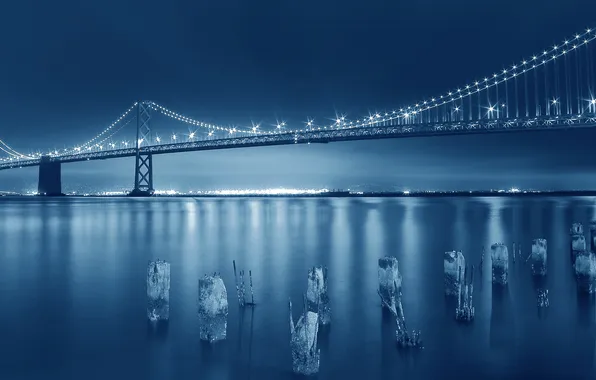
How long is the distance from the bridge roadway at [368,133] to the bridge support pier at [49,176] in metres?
0.63

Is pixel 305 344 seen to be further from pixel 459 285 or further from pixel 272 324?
pixel 459 285

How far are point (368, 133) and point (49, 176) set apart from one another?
31.6m

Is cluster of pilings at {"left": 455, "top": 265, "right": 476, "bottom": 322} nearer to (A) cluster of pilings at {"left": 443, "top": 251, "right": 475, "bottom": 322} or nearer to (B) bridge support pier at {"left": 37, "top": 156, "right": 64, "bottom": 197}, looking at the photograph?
(A) cluster of pilings at {"left": 443, "top": 251, "right": 475, "bottom": 322}

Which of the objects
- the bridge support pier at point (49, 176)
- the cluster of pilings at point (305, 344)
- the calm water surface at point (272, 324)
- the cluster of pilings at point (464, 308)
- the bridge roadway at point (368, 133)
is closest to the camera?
the cluster of pilings at point (305, 344)

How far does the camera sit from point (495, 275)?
26.0ft


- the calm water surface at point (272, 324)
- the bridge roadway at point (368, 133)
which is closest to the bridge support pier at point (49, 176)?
the bridge roadway at point (368, 133)

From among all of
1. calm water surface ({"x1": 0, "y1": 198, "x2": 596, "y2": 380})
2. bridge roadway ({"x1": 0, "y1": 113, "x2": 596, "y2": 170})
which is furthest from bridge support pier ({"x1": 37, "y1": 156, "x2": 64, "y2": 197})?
calm water surface ({"x1": 0, "y1": 198, "x2": 596, "y2": 380})

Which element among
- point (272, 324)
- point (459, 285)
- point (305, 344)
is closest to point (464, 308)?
point (459, 285)

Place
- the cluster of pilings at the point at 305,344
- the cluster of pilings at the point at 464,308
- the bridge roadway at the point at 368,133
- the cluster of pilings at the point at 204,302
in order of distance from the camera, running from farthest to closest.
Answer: the bridge roadway at the point at 368,133
the cluster of pilings at the point at 464,308
the cluster of pilings at the point at 204,302
the cluster of pilings at the point at 305,344

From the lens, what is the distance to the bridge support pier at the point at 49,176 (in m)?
50.5

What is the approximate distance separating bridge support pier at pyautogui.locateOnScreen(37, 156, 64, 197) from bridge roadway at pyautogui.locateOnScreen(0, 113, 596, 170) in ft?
2.07

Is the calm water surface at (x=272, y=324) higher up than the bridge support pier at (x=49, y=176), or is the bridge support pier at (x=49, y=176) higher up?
the bridge support pier at (x=49, y=176)

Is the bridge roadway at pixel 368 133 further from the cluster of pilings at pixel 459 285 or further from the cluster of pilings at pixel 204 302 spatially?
the cluster of pilings at pixel 204 302

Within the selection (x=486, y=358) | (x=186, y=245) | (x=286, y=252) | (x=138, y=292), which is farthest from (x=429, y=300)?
(x=186, y=245)
